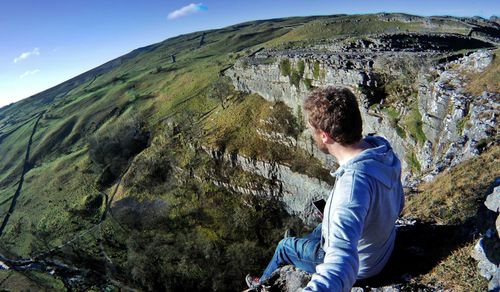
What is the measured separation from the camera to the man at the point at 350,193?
5066 mm

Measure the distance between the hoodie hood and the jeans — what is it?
8.11 ft

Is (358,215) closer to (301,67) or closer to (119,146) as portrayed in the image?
(301,67)

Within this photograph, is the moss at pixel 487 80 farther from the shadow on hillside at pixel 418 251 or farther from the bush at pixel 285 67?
the bush at pixel 285 67

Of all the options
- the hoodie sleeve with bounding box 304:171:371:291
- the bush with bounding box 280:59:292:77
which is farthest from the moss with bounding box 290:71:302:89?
the hoodie sleeve with bounding box 304:171:371:291

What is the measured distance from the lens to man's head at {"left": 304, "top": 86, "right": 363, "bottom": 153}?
240 inches

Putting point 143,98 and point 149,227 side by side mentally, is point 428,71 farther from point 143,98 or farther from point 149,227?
point 143,98

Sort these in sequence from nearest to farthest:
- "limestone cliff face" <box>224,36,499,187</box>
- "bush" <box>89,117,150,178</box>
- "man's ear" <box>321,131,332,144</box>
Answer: "man's ear" <box>321,131,332,144</box> < "limestone cliff face" <box>224,36,499,187</box> < "bush" <box>89,117,150,178</box>

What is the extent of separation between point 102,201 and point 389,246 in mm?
106424

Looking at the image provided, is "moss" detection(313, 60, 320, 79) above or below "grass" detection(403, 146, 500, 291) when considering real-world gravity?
above

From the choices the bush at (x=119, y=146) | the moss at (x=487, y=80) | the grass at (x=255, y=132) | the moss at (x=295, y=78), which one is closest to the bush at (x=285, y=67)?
the moss at (x=295, y=78)

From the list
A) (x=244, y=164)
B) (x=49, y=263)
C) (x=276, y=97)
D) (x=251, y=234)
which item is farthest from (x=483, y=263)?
(x=49, y=263)

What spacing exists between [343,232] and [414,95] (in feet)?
137

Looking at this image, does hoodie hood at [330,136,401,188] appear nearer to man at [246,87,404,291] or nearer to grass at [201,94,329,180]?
man at [246,87,404,291]

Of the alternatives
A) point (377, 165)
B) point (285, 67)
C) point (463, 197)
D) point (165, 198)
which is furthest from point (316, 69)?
point (377, 165)
